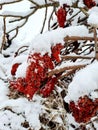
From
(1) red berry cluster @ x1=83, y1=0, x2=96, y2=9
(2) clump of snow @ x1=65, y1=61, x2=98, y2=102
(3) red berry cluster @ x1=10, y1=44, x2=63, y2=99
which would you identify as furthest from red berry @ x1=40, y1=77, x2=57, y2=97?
(1) red berry cluster @ x1=83, y1=0, x2=96, y2=9

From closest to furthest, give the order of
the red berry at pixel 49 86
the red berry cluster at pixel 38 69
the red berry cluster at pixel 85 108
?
the red berry cluster at pixel 85 108, the red berry cluster at pixel 38 69, the red berry at pixel 49 86

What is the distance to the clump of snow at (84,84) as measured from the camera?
1.55 metres

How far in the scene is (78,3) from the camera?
248 cm

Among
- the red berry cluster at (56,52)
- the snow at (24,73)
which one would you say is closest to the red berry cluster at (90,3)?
the snow at (24,73)

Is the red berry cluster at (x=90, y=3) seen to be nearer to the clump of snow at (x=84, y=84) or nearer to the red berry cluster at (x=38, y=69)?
the red berry cluster at (x=38, y=69)

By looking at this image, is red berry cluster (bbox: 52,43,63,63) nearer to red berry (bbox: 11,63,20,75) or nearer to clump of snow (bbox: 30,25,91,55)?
clump of snow (bbox: 30,25,91,55)

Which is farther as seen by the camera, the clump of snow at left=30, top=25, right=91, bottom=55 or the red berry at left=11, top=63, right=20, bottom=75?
the red berry at left=11, top=63, right=20, bottom=75

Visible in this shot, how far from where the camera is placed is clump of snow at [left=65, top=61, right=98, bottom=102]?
155 cm

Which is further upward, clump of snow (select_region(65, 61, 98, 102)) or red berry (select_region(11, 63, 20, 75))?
clump of snow (select_region(65, 61, 98, 102))

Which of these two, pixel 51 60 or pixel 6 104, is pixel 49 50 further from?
pixel 6 104

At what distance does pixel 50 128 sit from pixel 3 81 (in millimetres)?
864

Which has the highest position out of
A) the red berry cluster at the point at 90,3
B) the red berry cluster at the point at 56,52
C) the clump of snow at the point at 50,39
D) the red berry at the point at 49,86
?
the clump of snow at the point at 50,39

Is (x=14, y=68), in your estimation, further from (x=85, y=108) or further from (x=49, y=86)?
(x=85, y=108)

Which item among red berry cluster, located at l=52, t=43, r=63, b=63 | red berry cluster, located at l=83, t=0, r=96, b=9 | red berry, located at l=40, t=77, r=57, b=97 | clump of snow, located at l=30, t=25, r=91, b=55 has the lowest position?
red berry, located at l=40, t=77, r=57, b=97
